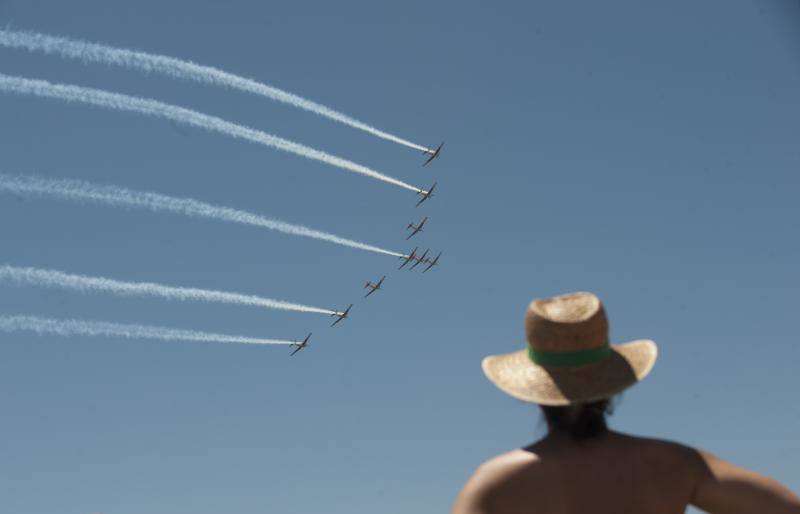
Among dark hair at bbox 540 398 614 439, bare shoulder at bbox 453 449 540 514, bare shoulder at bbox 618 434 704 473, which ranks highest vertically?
dark hair at bbox 540 398 614 439

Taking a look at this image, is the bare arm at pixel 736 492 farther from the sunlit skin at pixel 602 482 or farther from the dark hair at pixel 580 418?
the dark hair at pixel 580 418

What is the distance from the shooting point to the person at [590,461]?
6.87 m

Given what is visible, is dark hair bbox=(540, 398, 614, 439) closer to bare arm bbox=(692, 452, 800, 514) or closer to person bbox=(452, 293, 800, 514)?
person bbox=(452, 293, 800, 514)

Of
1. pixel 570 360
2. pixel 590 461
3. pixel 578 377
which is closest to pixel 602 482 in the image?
pixel 590 461

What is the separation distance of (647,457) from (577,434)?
19.9 inches

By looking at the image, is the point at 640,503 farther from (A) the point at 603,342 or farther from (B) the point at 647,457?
(A) the point at 603,342

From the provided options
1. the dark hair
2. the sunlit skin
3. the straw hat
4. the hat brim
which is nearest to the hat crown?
the straw hat

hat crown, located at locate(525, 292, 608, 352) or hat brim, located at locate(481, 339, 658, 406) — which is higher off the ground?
hat crown, located at locate(525, 292, 608, 352)

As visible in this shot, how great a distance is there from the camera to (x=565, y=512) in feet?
22.8

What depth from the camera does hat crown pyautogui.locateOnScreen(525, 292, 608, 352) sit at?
24.6ft

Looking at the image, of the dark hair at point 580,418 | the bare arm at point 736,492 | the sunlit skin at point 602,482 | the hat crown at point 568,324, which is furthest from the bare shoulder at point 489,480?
the bare arm at point 736,492

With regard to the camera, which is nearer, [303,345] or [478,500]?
[478,500]

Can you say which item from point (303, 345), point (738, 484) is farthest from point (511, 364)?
point (303, 345)

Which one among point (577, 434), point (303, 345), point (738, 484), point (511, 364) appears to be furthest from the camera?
point (303, 345)
